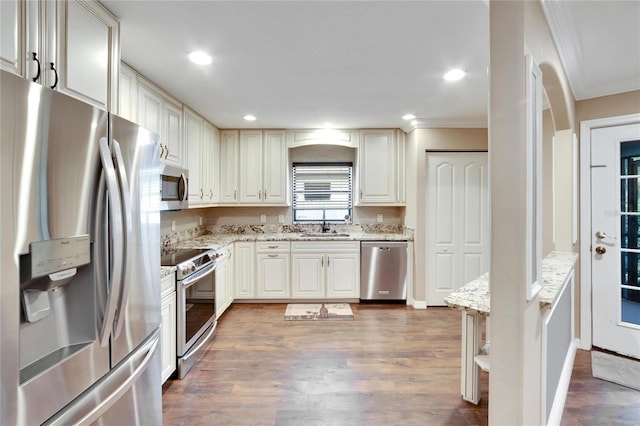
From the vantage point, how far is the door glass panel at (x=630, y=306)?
2793 mm

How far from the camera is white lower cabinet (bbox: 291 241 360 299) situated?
4.34 meters

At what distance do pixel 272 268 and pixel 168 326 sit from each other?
6.70 feet

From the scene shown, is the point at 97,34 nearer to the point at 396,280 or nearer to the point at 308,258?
the point at 308,258

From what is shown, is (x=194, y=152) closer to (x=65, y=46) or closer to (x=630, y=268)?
(x=65, y=46)

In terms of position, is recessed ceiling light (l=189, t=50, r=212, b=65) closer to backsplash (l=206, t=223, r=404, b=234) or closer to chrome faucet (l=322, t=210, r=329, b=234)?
backsplash (l=206, t=223, r=404, b=234)

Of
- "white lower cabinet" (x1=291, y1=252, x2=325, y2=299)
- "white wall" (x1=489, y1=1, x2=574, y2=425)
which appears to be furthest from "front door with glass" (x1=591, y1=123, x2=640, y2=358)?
"white lower cabinet" (x1=291, y1=252, x2=325, y2=299)

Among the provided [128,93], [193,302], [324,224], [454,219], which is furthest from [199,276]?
[454,219]

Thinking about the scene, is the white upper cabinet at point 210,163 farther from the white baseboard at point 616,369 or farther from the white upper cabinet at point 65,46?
the white baseboard at point 616,369

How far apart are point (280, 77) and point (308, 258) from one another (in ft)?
7.96

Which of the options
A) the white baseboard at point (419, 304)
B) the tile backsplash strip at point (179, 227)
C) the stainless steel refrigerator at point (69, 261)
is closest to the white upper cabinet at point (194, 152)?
the tile backsplash strip at point (179, 227)

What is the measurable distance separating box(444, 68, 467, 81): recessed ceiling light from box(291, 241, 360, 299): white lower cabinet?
2320 mm

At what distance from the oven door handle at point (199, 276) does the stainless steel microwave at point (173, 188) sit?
61cm

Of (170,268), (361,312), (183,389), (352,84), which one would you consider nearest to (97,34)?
(170,268)

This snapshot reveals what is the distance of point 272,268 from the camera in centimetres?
434
